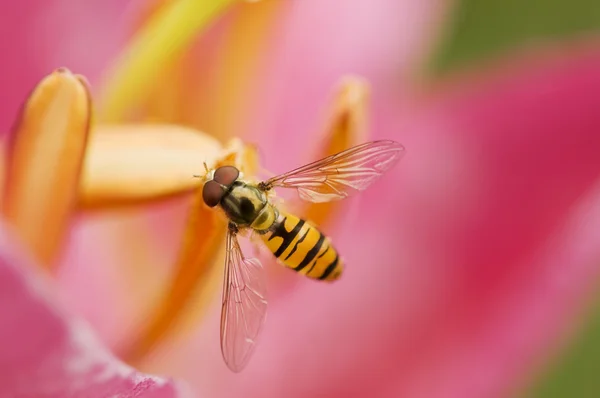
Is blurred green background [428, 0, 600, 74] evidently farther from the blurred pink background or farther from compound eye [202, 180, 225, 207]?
compound eye [202, 180, 225, 207]

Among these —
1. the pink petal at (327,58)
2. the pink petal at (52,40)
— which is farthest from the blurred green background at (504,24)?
the pink petal at (52,40)

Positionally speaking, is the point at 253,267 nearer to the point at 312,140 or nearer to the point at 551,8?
the point at 312,140

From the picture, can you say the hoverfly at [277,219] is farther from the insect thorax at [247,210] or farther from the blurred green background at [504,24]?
the blurred green background at [504,24]

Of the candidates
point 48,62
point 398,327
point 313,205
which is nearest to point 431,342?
point 398,327

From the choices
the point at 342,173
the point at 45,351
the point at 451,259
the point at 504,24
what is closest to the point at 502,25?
the point at 504,24

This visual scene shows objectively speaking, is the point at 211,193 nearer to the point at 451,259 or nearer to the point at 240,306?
the point at 240,306
